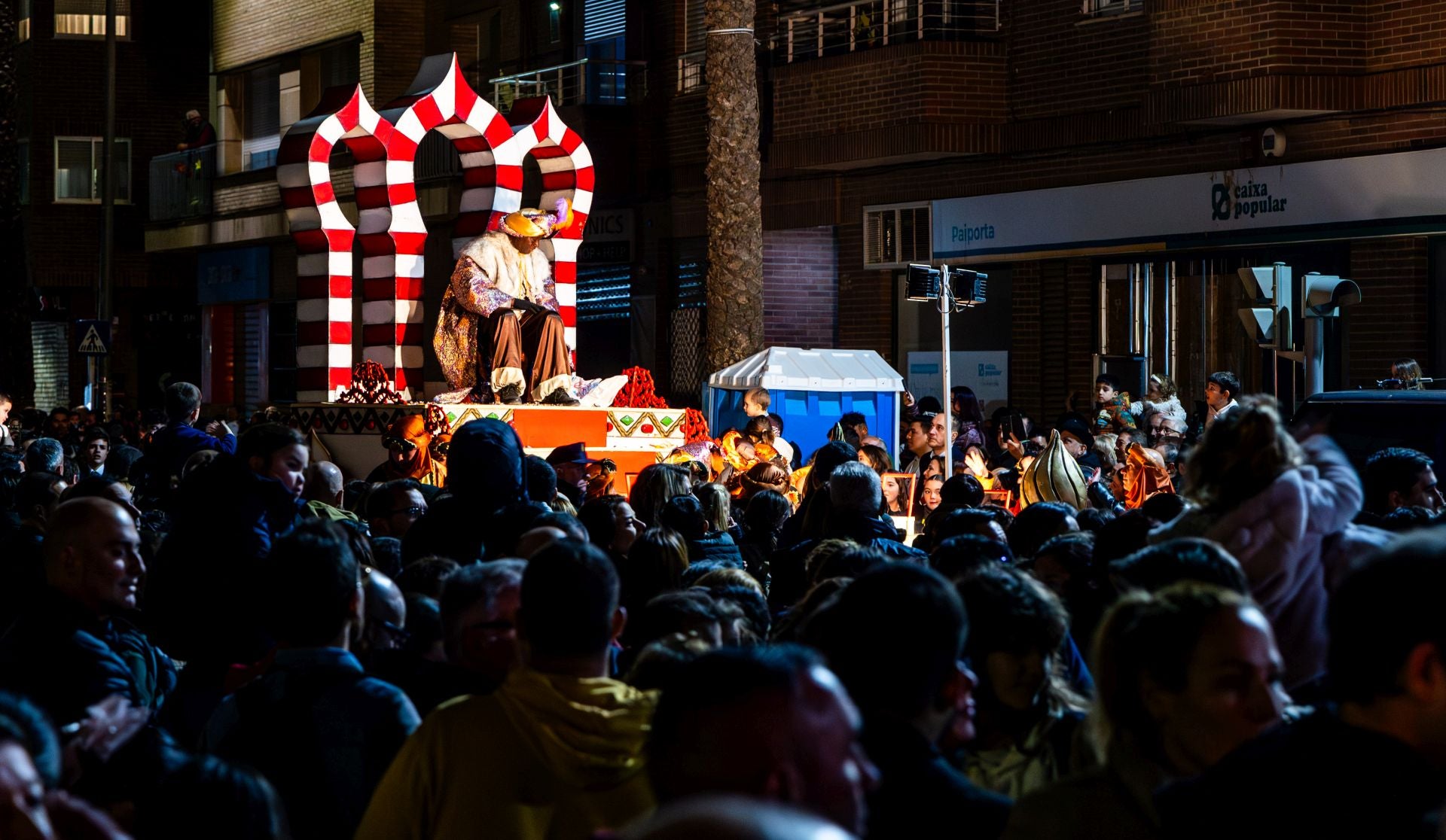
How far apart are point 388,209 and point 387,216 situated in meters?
0.07

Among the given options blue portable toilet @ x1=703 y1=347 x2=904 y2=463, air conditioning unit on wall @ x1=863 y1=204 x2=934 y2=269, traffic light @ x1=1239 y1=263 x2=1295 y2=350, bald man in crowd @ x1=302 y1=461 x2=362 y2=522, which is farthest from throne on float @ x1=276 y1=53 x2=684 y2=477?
bald man in crowd @ x1=302 y1=461 x2=362 y2=522

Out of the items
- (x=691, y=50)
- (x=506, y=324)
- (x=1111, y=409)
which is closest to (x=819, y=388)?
(x=1111, y=409)

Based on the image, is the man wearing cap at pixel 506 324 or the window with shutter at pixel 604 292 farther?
the window with shutter at pixel 604 292

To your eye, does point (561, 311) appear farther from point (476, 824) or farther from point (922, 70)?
point (476, 824)

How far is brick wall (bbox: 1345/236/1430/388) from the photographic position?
59.0 ft

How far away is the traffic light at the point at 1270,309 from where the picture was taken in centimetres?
1424

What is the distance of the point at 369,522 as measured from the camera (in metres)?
8.43

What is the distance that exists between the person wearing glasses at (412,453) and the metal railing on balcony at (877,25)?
869 centimetres

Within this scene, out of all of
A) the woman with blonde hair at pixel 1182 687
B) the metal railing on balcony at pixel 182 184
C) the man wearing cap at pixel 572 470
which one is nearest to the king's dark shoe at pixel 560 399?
the man wearing cap at pixel 572 470

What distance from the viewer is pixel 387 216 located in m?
19.3

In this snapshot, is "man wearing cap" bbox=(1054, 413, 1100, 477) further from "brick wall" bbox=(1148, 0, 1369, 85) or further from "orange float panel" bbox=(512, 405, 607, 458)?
"brick wall" bbox=(1148, 0, 1369, 85)

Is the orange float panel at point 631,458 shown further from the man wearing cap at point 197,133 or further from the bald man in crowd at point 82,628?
the man wearing cap at point 197,133

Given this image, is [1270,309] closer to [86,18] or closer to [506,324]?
[506,324]

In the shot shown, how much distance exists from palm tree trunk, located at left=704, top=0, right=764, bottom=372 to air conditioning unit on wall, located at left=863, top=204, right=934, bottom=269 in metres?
2.48
